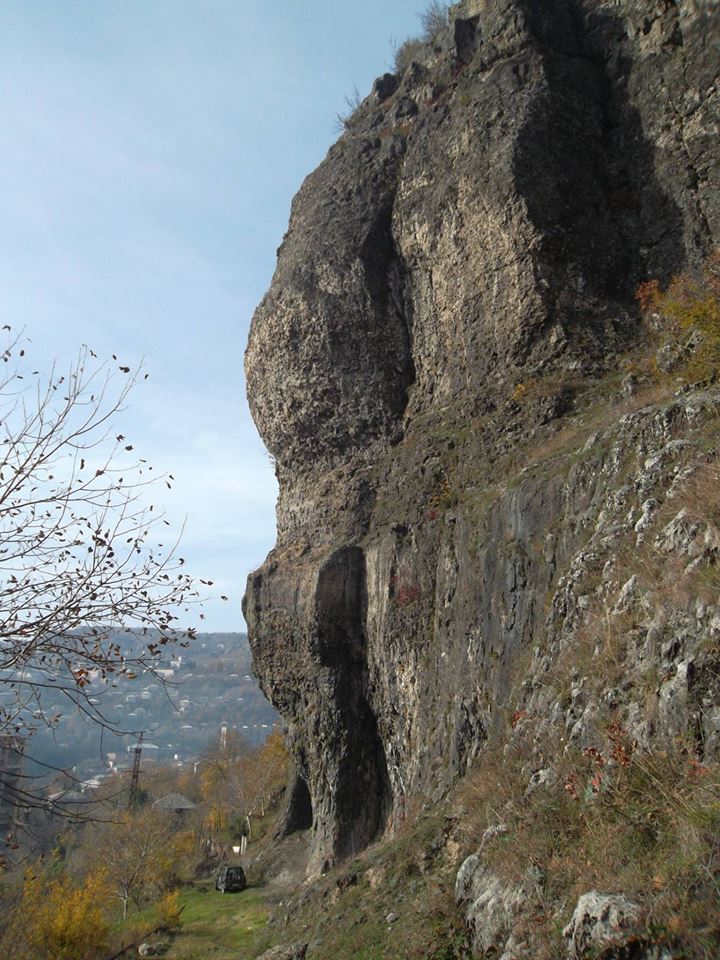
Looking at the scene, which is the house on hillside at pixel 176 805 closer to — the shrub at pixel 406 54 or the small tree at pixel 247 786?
the small tree at pixel 247 786

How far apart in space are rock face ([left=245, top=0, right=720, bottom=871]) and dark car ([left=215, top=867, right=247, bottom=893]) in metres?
9.66

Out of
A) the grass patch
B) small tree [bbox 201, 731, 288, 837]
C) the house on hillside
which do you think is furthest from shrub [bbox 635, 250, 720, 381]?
the house on hillside

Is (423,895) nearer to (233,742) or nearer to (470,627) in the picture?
(470,627)

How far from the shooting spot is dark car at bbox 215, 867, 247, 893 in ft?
83.0

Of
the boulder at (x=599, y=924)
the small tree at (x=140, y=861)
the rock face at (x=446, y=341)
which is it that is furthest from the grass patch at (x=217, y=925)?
the boulder at (x=599, y=924)

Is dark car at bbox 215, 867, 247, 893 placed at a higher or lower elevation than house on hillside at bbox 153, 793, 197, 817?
higher

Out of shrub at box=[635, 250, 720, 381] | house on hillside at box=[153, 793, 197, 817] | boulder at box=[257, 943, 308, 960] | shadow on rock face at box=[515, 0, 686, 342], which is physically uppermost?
shadow on rock face at box=[515, 0, 686, 342]

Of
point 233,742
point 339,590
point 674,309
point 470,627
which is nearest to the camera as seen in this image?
point 674,309

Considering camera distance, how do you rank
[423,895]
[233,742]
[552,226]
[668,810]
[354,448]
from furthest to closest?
[233,742] → [354,448] → [552,226] → [423,895] → [668,810]

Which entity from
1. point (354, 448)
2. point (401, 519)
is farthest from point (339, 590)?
point (354, 448)

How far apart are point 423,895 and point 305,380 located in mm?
14505

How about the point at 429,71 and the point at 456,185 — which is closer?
the point at 456,185

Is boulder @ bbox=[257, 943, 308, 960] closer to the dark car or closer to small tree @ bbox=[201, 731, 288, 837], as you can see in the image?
the dark car

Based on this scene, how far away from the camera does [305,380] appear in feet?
65.9
